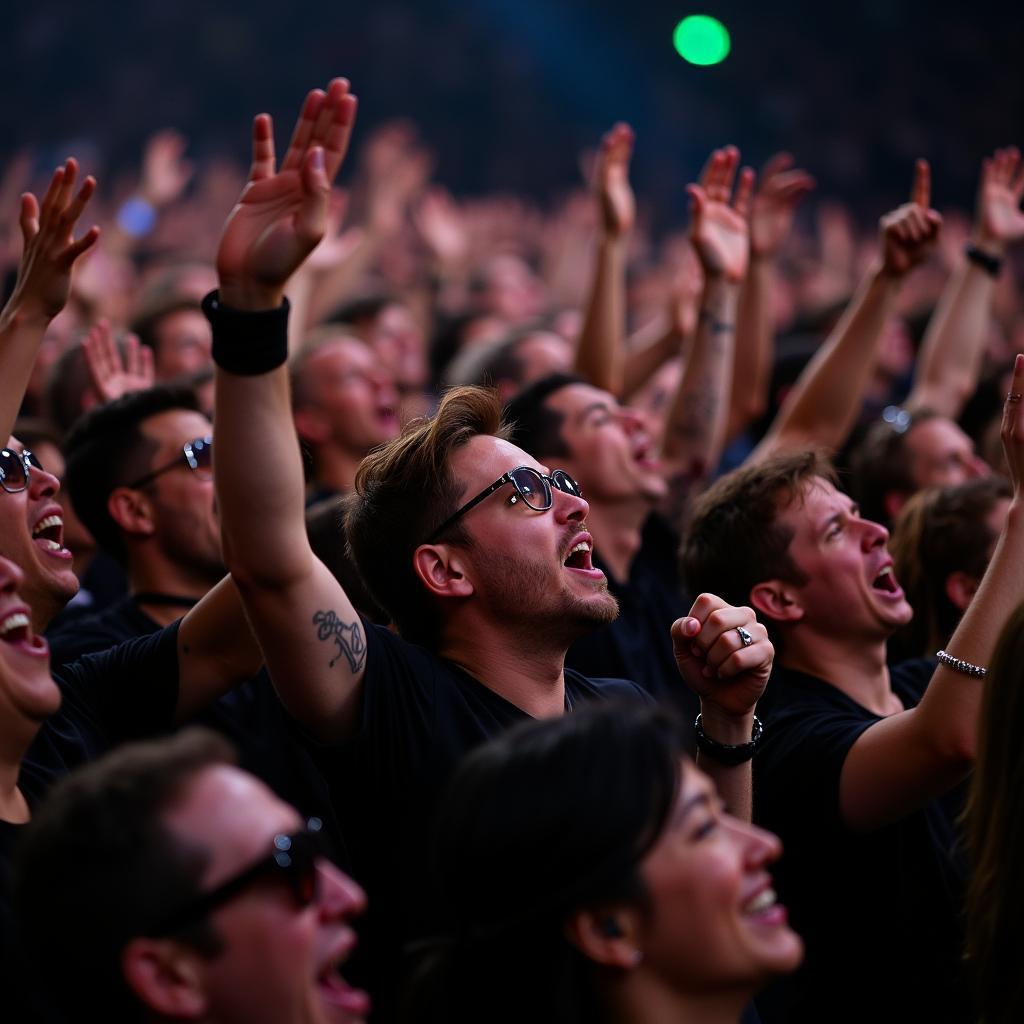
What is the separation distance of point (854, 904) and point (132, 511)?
1.90 meters

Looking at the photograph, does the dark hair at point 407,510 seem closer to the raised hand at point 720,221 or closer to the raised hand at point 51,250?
the raised hand at point 51,250

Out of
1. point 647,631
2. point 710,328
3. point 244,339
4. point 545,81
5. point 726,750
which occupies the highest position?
point 545,81

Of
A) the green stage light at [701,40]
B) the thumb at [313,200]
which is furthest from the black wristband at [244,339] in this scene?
the green stage light at [701,40]

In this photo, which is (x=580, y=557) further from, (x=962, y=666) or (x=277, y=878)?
(x=277, y=878)

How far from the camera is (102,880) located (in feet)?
5.17

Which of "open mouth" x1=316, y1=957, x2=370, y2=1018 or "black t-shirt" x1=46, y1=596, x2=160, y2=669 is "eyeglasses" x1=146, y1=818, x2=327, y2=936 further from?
"black t-shirt" x1=46, y1=596, x2=160, y2=669

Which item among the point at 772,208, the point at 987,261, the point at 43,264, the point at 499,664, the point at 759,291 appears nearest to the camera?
the point at 499,664

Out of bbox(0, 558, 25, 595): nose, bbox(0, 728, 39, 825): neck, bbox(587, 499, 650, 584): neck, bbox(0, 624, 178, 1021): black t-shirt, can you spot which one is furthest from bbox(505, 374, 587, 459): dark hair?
bbox(0, 728, 39, 825): neck

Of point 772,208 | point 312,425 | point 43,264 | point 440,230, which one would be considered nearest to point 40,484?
point 43,264

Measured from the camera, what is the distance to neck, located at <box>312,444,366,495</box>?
15.4ft

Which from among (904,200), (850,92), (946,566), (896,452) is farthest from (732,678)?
(850,92)

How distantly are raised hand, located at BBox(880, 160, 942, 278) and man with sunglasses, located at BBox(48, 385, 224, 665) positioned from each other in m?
1.94

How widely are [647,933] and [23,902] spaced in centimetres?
74

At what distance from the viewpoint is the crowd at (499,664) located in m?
1.69
